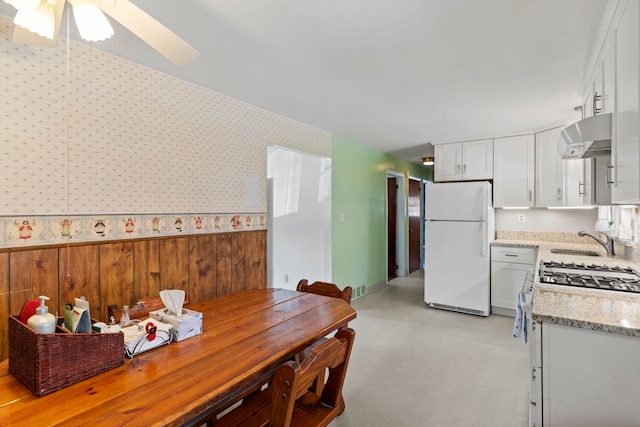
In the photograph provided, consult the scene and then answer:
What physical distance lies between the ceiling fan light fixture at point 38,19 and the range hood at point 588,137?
222cm

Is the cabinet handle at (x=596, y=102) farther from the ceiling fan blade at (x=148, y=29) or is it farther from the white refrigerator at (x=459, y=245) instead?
the ceiling fan blade at (x=148, y=29)

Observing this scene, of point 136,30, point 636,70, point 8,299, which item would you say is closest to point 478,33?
point 636,70

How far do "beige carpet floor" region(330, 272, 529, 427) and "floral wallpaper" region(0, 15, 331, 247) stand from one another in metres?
1.64

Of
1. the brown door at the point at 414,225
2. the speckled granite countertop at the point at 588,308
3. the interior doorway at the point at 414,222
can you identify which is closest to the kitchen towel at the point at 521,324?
the speckled granite countertop at the point at 588,308

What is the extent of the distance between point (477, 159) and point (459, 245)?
3.89 ft

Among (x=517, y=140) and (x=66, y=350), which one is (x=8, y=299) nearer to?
(x=66, y=350)

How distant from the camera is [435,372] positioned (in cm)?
270

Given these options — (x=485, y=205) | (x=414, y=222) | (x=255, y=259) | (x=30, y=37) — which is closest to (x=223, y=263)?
(x=255, y=259)

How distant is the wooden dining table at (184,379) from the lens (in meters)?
0.95

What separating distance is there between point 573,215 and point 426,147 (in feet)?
6.66

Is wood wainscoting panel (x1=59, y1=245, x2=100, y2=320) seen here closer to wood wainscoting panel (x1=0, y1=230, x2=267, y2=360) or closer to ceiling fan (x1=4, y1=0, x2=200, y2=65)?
wood wainscoting panel (x1=0, y1=230, x2=267, y2=360)

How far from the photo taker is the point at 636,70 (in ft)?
3.97

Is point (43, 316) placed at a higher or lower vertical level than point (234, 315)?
higher

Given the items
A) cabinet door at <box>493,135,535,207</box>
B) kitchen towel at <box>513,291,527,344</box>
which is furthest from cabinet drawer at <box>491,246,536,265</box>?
kitchen towel at <box>513,291,527,344</box>
